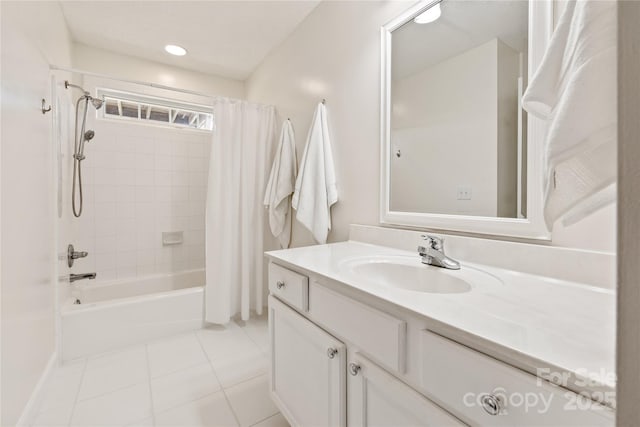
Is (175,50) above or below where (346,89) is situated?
above

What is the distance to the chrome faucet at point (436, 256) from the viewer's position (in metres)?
1.00

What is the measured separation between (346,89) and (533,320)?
4.84ft

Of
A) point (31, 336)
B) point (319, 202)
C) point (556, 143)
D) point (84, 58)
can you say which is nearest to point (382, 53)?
point (319, 202)

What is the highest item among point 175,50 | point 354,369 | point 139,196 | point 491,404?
point 175,50

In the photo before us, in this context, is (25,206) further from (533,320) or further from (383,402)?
(533,320)

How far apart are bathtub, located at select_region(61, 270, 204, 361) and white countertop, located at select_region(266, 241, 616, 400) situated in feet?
5.42

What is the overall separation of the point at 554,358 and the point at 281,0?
226 cm

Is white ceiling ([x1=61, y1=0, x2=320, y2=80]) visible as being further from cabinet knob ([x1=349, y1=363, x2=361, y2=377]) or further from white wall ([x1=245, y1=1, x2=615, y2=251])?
cabinet knob ([x1=349, y1=363, x2=361, y2=377])

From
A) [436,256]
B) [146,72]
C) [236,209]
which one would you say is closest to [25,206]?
[236,209]

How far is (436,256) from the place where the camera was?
1.02 metres

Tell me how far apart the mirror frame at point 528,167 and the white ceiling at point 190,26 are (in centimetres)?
94

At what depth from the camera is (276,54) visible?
7.99 feet

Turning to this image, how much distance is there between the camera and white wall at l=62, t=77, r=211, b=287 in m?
2.44

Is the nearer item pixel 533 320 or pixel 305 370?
pixel 533 320
